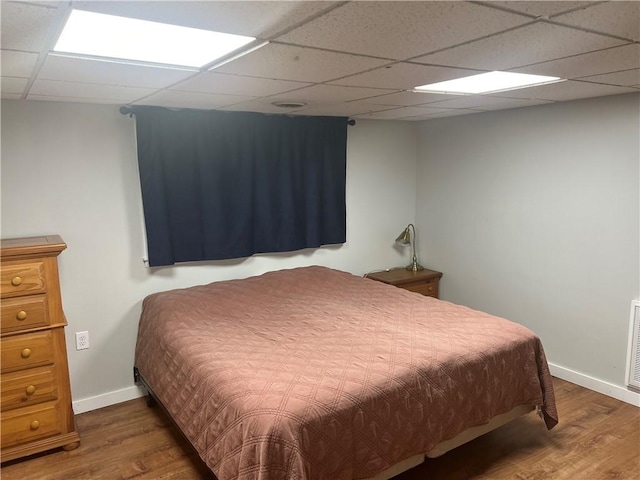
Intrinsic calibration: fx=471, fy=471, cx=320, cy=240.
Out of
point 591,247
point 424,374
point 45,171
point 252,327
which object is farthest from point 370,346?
point 45,171

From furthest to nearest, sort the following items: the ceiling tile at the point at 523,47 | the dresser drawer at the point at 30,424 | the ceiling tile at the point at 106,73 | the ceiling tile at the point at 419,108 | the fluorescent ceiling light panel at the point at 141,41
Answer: the ceiling tile at the point at 419,108 < the dresser drawer at the point at 30,424 < the ceiling tile at the point at 106,73 < the ceiling tile at the point at 523,47 < the fluorescent ceiling light panel at the point at 141,41

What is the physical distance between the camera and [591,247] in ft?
10.6

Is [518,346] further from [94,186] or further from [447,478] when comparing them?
[94,186]

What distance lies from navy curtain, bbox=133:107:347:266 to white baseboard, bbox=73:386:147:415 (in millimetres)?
899

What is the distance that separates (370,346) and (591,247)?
187cm

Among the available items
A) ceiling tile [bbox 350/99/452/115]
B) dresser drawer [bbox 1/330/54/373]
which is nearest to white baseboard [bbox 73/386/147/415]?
dresser drawer [bbox 1/330/54/373]

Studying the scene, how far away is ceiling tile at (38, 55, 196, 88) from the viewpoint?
1770 millimetres

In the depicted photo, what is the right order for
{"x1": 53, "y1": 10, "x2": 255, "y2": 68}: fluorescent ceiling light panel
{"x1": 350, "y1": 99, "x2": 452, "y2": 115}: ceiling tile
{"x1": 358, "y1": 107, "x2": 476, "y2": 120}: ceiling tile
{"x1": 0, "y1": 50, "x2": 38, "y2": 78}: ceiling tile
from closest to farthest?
{"x1": 53, "y1": 10, "x2": 255, "y2": 68}: fluorescent ceiling light panel, {"x1": 0, "y1": 50, "x2": 38, "y2": 78}: ceiling tile, {"x1": 350, "y1": 99, "x2": 452, "y2": 115}: ceiling tile, {"x1": 358, "y1": 107, "x2": 476, "y2": 120}: ceiling tile

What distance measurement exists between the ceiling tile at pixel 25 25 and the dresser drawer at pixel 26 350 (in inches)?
62.5

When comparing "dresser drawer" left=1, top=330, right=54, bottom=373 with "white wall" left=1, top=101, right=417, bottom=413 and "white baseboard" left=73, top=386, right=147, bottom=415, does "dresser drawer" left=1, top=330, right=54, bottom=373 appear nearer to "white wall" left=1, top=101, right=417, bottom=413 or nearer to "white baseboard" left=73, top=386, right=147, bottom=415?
"white wall" left=1, top=101, right=417, bottom=413

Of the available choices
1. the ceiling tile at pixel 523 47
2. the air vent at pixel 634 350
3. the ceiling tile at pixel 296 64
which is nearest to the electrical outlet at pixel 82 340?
the ceiling tile at pixel 296 64

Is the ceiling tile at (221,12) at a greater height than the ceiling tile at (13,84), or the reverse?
the ceiling tile at (13,84)

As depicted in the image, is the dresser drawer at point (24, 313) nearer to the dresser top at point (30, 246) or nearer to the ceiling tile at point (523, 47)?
the dresser top at point (30, 246)

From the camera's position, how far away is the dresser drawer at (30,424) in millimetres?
2488
